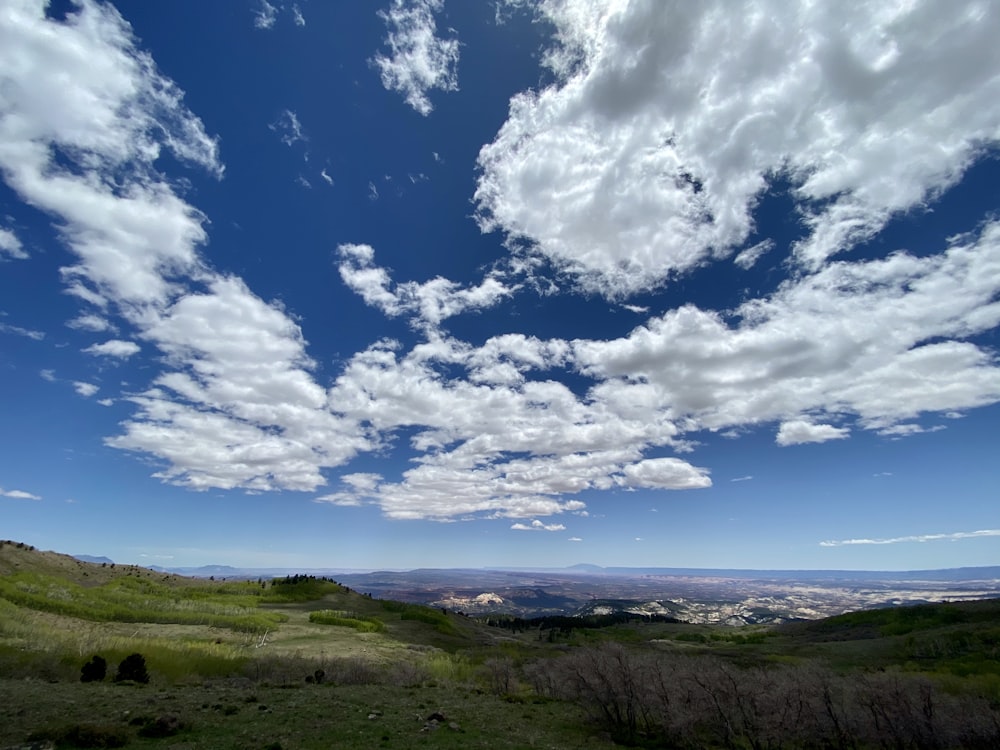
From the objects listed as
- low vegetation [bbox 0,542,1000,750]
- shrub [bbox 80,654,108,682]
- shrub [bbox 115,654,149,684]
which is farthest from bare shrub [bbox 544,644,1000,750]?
shrub [bbox 80,654,108,682]

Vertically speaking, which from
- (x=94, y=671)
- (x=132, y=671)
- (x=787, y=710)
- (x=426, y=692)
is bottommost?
(x=426, y=692)

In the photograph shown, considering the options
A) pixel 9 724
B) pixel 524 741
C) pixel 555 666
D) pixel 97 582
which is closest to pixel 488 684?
pixel 555 666

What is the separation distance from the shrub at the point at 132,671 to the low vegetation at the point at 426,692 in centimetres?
20

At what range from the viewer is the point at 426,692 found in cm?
5141

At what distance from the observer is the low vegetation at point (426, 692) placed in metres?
29.1

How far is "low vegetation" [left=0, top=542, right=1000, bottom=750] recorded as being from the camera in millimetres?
29141

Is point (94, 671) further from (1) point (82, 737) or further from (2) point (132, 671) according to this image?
(1) point (82, 737)

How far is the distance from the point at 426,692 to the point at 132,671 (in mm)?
27731

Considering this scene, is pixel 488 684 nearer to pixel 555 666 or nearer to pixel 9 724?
pixel 555 666

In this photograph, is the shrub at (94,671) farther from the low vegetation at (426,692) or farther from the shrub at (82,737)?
the shrub at (82,737)

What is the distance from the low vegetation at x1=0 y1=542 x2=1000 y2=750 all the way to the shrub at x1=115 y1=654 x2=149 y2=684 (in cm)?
20

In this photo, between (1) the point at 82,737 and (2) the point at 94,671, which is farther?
(2) the point at 94,671

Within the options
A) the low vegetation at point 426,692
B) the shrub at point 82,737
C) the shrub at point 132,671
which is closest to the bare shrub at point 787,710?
the low vegetation at point 426,692

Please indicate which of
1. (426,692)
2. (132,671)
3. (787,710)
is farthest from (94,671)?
(787,710)
